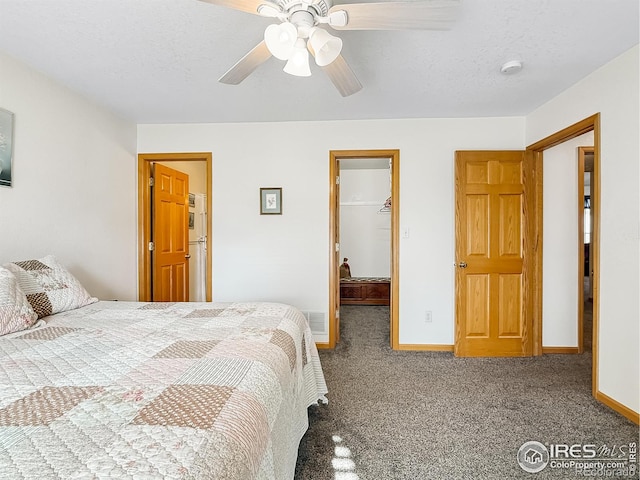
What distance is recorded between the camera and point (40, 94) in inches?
89.0

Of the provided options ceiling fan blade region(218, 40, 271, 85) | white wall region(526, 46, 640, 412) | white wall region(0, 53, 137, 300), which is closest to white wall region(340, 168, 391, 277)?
white wall region(0, 53, 137, 300)

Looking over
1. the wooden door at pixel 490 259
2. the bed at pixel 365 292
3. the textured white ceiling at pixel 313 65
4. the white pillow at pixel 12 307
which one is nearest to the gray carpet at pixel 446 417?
the wooden door at pixel 490 259

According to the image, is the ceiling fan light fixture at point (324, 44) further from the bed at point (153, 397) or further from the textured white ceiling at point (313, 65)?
the bed at point (153, 397)

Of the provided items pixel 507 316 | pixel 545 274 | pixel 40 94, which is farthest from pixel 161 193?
pixel 545 274

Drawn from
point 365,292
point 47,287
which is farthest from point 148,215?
point 365,292

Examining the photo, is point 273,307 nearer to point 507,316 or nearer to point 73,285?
point 73,285

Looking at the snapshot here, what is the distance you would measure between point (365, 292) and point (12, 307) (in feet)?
14.2

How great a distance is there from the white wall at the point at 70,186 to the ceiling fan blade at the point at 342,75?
81.7 inches

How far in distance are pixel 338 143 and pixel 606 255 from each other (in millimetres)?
2353

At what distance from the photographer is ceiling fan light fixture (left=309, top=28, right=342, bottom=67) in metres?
1.38

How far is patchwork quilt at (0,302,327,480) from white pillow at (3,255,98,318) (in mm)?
108

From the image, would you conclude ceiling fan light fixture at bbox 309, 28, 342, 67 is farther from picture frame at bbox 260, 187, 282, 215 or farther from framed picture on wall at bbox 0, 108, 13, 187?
framed picture on wall at bbox 0, 108, 13, 187

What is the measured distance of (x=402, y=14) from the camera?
4.27 ft

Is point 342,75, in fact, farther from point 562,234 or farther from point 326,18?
point 562,234
